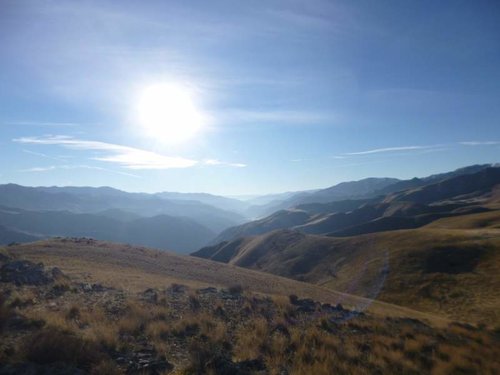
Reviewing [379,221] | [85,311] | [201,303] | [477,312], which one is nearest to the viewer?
[85,311]

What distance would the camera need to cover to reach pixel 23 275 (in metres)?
17.6

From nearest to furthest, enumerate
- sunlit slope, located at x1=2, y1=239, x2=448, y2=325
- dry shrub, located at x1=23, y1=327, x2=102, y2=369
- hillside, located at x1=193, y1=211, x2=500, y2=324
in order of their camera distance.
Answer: dry shrub, located at x1=23, y1=327, x2=102, y2=369, sunlit slope, located at x1=2, y1=239, x2=448, y2=325, hillside, located at x1=193, y1=211, x2=500, y2=324

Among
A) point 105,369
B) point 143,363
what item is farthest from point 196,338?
point 105,369

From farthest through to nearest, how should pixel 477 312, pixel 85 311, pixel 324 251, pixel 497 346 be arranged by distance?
pixel 324 251 < pixel 477 312 < pixel 497 346 < pixel 85 311

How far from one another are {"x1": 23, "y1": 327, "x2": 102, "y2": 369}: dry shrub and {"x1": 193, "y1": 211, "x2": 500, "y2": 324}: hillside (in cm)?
3461

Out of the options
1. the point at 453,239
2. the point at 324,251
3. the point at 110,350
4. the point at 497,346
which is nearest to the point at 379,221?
the point at 324,251

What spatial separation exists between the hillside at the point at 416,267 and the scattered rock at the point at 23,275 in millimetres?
34934

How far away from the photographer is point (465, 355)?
11.4 meters

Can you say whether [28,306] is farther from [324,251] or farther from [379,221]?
[379,221]

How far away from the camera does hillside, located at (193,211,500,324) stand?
39.5 metres

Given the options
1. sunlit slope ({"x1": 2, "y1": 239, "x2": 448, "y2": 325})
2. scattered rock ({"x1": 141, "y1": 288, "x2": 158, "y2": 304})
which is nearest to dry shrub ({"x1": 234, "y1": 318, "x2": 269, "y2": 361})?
scattered rock ({"x1": 141, "y1": 288, "x2": 158, "y2": 304})

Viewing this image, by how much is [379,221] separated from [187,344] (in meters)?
152

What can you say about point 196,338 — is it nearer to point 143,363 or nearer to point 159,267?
point 143,363

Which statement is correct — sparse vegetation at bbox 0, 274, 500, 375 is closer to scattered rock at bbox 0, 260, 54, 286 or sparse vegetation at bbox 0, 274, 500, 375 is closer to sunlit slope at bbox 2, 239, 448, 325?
scattered rock at bbox 0, 260, 54, 286
